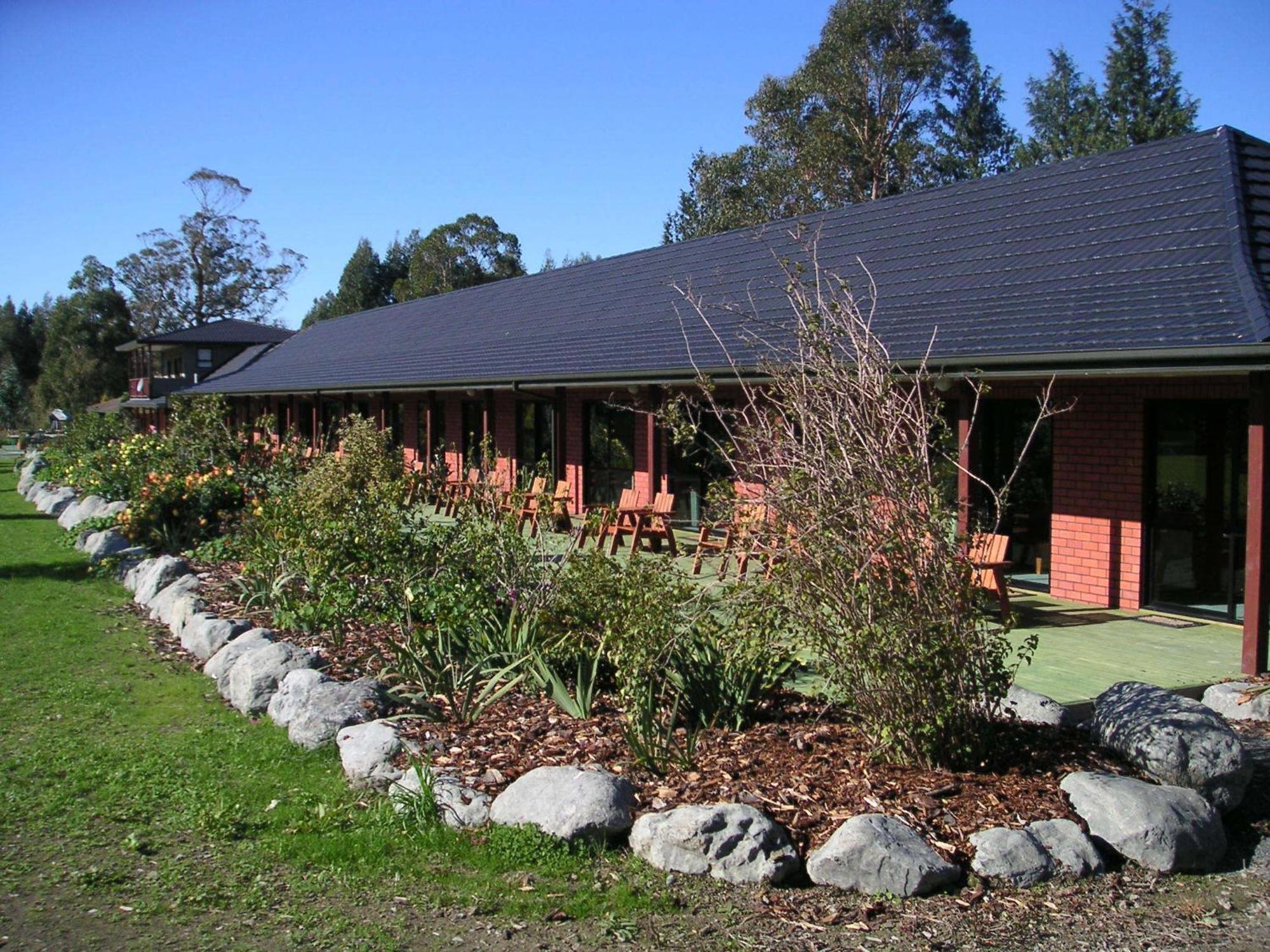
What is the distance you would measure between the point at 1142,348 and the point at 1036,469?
10.3 feet

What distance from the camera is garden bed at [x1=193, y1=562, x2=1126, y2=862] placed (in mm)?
5156

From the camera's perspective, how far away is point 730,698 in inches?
255

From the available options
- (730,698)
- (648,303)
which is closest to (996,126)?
(648,303)

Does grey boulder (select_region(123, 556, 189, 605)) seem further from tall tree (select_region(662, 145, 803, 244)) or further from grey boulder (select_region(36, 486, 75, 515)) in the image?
tall tree (select_region(662, 145, 803, 244))

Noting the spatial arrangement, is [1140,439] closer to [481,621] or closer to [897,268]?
[897,268]

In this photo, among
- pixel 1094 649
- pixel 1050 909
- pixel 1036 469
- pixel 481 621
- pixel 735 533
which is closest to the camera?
pixel 1050 909

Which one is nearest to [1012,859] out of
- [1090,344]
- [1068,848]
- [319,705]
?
[1068,848]

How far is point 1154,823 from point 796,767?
1616 millimetres

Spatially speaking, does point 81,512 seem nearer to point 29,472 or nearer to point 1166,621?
point 1166,621

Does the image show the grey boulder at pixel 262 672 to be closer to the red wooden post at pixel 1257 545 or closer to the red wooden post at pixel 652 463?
the red wooden post at pixel 1257 545

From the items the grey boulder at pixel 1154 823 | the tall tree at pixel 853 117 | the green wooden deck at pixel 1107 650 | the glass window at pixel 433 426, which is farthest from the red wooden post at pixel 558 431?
the tall tree at pixel 853 117

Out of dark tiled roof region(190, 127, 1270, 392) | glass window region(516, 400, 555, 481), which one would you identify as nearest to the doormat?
dark tiled roof region(190, 127, 1270, 392)

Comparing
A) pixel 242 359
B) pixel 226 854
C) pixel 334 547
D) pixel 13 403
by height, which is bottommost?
pixel 226 854

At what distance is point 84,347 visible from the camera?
234ft
